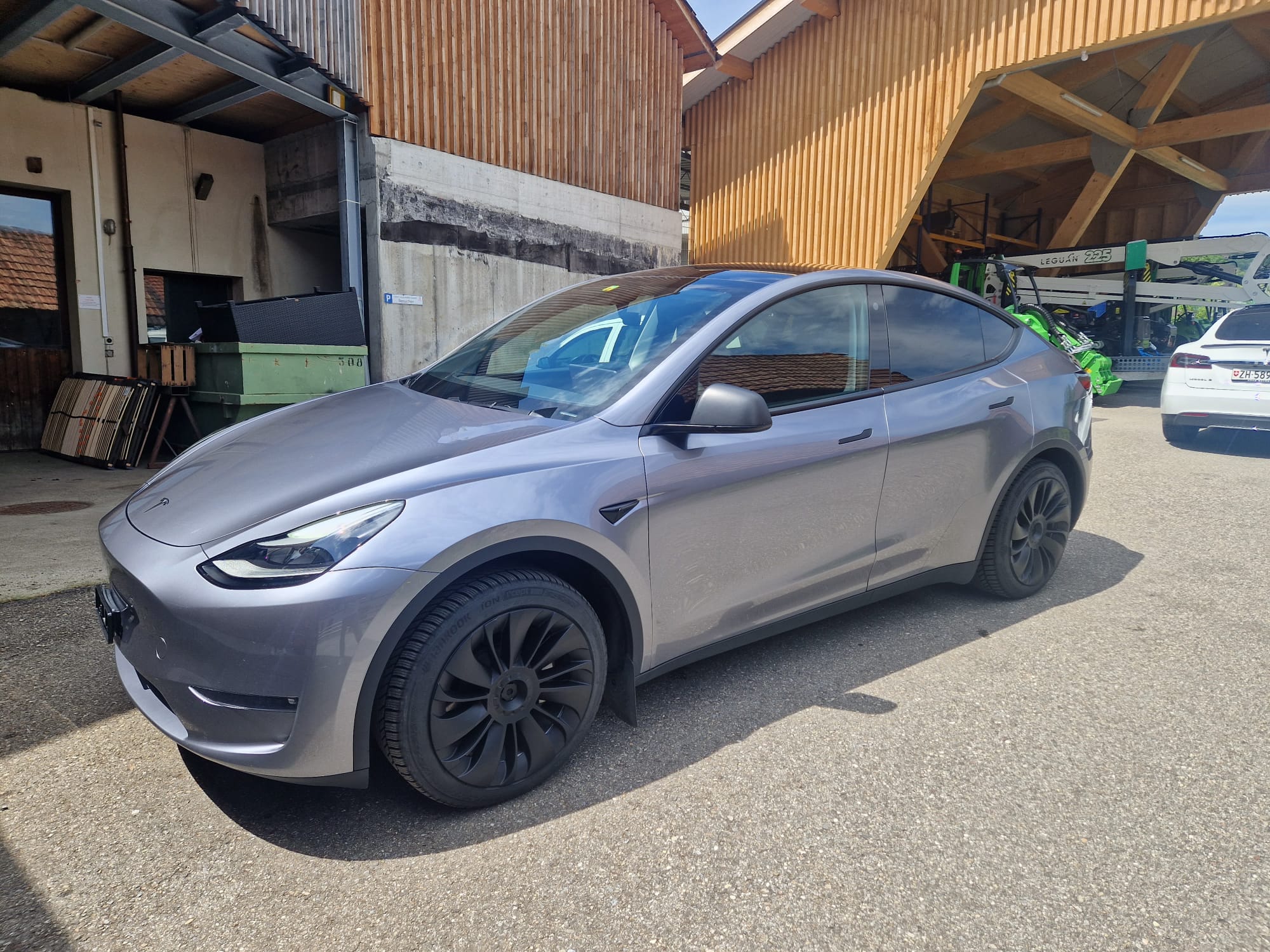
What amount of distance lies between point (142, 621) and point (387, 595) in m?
0.70

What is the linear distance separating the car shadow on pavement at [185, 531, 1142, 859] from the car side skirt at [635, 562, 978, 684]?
0.57ft

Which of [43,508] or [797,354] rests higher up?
[797,354]

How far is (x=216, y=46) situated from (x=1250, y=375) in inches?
404

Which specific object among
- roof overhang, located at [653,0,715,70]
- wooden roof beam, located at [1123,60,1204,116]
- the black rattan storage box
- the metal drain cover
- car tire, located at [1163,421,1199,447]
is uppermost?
wooden roof beam, located at [1123,60,1204,116]

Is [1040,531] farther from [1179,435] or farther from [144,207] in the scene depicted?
[144,207]

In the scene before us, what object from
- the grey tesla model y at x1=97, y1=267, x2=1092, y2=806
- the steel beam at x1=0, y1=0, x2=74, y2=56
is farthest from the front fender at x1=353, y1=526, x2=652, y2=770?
the steel beam at x1=0, y1=0, x2=74, y2=56

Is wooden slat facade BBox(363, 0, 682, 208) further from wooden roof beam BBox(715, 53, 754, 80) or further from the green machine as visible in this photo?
the green machine

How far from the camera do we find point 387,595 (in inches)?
79.0

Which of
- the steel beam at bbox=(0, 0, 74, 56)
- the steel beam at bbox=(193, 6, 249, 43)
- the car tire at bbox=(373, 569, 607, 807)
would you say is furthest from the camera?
the steel beam at bbox=(193, 6, 249, 43)

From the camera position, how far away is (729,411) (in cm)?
247

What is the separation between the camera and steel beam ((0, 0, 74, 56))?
257 inches

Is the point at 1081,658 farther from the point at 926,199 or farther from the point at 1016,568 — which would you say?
the point at 926,199

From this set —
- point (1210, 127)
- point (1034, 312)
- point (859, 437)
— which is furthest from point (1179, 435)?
point (1210, 127)

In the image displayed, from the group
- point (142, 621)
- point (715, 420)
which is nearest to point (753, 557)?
point (715, 420)
